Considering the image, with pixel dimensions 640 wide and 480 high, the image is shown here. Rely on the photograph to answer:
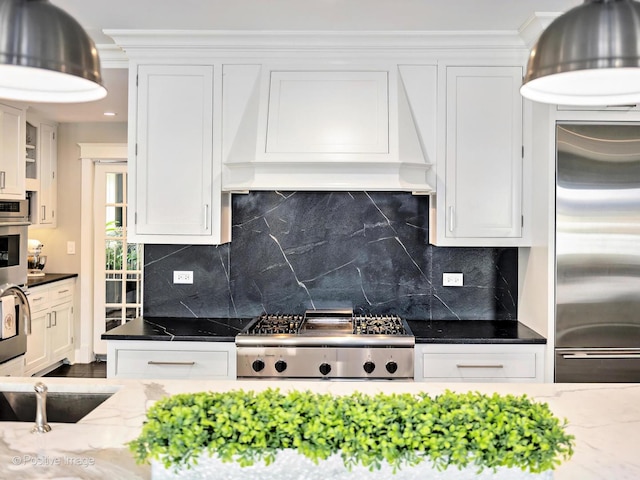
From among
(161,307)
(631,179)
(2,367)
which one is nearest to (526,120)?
(631,179)

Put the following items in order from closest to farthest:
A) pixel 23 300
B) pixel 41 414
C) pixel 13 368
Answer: pixel 41 414 → pixel 23 300 → pixel 13 368

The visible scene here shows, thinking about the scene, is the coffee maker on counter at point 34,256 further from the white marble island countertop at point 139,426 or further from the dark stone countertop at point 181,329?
the white marble island countertop at point 139,426

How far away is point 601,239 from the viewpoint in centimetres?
301

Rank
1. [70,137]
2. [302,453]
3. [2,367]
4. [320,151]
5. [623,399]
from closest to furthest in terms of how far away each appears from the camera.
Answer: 1. [302,453]
2. [623,399]
3. [320,151]
4. [2,367]
5. [70,137]

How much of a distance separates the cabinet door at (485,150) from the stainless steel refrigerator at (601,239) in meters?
0.36

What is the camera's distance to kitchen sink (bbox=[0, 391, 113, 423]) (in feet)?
6.72

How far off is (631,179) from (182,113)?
2.42 meters

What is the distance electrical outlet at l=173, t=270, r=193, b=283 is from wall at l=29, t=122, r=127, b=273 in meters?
2.76

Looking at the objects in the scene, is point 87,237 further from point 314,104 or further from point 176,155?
point 314,104

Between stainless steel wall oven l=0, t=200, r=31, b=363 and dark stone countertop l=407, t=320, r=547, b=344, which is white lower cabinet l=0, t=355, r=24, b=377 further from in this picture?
dark stone countertop l=407, t=320, r=547, b=344

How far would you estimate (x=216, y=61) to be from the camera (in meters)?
3.35

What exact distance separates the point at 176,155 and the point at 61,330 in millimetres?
3265

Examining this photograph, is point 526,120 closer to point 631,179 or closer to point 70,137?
point 631,179

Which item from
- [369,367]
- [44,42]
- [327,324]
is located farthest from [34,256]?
[44,42]
